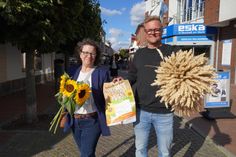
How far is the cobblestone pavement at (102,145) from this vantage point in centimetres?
527

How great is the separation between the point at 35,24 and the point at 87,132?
3486 millimetres

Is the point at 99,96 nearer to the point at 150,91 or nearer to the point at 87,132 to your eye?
the point at 87,132

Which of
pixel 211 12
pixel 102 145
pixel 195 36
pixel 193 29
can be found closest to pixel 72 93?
pixel 102 145

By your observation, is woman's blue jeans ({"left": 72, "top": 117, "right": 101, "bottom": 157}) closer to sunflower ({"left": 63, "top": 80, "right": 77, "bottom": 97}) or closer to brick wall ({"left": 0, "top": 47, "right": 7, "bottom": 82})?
sunflower ({"left": 63, "top": 80, "right": 77, "bottom": 97})

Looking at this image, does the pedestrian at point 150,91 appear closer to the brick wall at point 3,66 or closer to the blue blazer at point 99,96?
the blue blazer at point 99,96

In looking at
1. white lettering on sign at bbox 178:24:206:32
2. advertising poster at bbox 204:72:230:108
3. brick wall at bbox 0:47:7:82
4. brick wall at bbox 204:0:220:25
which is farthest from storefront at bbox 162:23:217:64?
advertising poster at bbox 204:72:230:108

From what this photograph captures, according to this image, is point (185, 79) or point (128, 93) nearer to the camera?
point (185, 79)

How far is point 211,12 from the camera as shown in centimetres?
1816

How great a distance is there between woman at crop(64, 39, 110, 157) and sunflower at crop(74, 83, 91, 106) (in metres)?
0.18

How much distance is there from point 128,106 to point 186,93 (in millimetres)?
721

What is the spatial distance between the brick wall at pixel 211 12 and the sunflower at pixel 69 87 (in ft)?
51.6

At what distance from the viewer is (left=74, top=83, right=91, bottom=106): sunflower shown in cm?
315

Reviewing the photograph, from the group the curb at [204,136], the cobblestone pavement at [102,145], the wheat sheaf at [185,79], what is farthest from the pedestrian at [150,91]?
the curb at [204,136]

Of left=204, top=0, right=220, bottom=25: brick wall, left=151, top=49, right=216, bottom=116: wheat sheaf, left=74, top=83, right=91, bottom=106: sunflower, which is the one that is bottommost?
left=74, top=83, right=91, bottom=106: sunflower
